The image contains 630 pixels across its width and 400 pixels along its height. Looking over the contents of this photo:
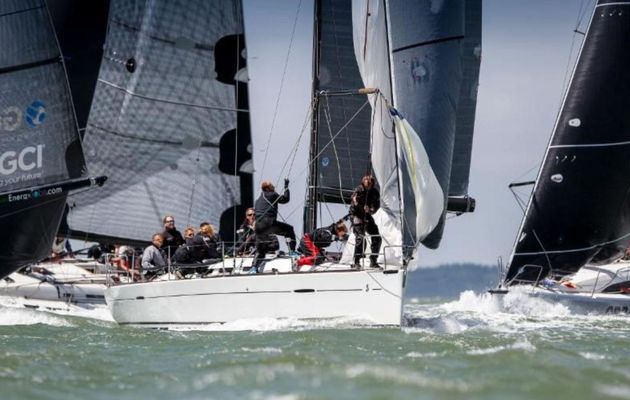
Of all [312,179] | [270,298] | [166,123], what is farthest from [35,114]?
[270,298]

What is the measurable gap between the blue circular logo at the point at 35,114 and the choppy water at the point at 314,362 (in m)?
3.62

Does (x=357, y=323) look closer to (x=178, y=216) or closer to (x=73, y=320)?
(x=73, y=320)

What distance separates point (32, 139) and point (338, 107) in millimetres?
5840

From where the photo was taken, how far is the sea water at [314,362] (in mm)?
12469

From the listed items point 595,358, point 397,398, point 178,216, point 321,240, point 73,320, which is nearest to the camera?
point 397,398

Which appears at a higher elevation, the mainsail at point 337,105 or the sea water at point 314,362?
the mainsail at point 337,105

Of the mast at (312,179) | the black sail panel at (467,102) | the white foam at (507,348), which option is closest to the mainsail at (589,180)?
the black sail panel at (467,102)

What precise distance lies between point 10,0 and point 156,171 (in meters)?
5.93

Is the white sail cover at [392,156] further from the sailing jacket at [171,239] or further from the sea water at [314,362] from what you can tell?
the sailing jacket at [171,239]

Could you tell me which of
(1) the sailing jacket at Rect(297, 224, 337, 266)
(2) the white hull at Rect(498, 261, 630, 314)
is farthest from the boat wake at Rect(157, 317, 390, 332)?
(2) the white hull at Rect(498, 261, 630, 314)

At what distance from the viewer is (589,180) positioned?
2981 cm

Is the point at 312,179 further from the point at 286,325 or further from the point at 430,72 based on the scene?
the point at 286,325

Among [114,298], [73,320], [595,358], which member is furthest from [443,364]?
[73,320]

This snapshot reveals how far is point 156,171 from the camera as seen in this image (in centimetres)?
2695
